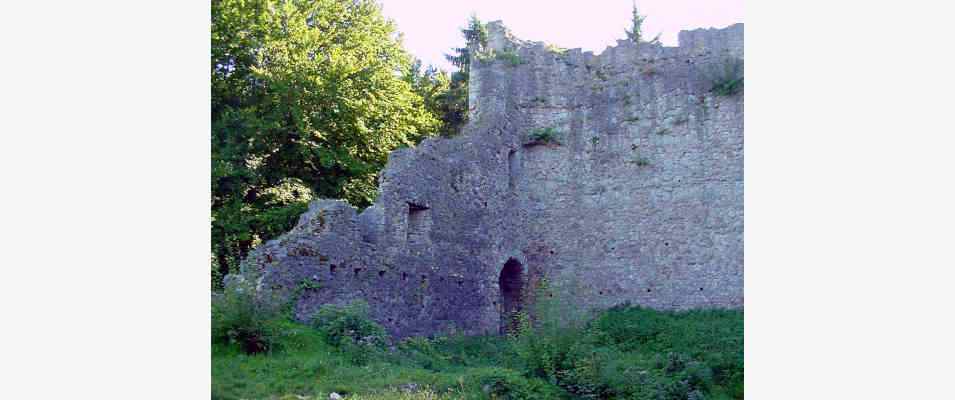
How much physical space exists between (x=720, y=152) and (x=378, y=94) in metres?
9.09

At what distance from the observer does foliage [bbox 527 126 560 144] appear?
71.7 feet

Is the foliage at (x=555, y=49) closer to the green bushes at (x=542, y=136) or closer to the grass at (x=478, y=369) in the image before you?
the green bushes at (x=542, y=136)

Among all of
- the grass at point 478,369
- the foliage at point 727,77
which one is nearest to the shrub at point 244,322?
the grass at point 478,369

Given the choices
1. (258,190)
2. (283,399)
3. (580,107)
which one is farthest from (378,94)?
(283,399)

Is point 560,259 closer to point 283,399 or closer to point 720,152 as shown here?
point 720,152

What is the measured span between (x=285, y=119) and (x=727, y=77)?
10.5 metres

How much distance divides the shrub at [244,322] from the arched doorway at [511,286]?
359 inches

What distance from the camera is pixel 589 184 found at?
2172 cm

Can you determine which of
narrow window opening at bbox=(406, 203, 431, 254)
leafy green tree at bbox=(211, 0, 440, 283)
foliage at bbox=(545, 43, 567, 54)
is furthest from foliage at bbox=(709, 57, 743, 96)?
leafy green tree at bbox=(211, 0, 440, 283)

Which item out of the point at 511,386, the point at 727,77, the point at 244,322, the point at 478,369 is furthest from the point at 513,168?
the point at 244,322

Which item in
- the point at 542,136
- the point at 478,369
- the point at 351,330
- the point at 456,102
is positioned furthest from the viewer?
the point at 456,102

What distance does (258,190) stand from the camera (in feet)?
76.7

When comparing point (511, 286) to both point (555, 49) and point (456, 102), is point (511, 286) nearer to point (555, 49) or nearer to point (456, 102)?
point (555, 49)

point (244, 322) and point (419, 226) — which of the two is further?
point (419, 226)
